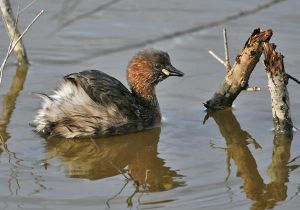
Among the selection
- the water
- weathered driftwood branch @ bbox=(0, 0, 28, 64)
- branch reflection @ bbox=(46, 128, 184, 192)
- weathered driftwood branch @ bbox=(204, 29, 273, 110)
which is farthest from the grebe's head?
weathered driftwood branch @ bbox=(0, 0, 28, 64)

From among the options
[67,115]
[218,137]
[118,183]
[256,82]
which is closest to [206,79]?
[256,82]

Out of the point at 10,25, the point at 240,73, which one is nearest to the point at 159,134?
the point at 240,73

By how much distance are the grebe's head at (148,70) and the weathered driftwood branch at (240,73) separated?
1.40 ft

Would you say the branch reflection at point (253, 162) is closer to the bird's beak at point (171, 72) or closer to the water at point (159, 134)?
the water at point (159, 134)

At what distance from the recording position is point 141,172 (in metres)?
6.69

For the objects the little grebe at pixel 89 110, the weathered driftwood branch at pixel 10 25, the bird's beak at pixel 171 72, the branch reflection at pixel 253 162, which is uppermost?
the weathered driftwood branch at pixel 10 25

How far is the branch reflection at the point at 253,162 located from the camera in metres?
6.11

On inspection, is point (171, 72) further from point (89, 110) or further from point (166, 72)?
point (89, 110)

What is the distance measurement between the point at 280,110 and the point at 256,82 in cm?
134

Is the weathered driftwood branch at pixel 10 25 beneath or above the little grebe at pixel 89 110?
above

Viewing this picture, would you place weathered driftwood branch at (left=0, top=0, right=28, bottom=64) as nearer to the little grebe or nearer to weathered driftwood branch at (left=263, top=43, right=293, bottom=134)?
the little grebe

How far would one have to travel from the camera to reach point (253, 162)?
6828mm

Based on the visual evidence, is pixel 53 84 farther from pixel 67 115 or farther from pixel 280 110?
pixel 280 110

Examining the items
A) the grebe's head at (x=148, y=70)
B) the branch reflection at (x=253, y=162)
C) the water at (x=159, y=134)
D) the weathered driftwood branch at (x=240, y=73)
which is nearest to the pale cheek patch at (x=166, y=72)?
the grebe's head at (x=148, y=70)
